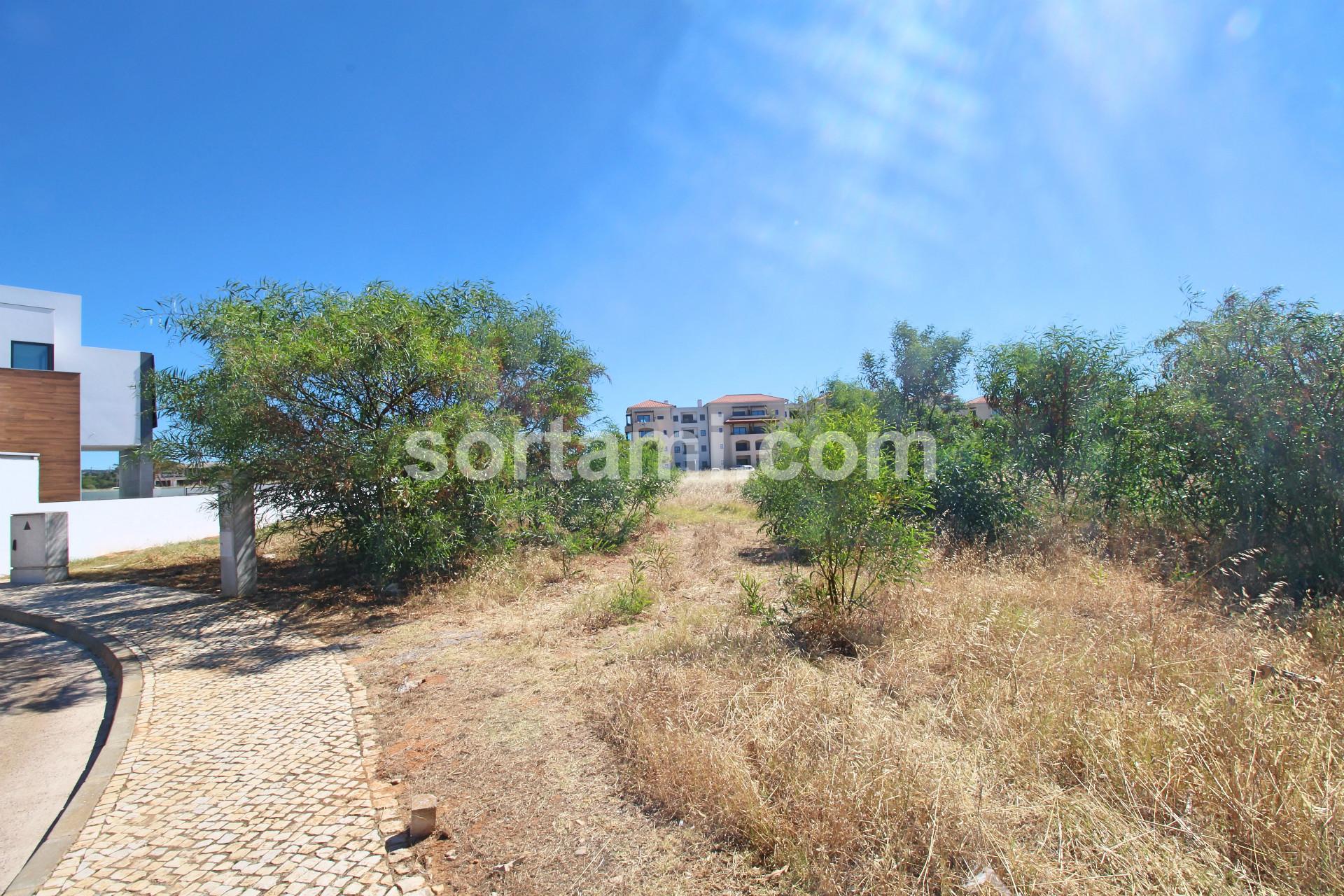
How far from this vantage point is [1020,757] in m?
3.01

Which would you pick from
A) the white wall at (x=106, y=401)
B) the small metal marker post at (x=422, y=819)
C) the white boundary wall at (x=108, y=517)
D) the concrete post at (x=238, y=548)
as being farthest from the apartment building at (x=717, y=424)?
the small metal marker post at (x=422, y=819)

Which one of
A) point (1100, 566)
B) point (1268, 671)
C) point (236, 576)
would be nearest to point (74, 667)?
point (236, 576)

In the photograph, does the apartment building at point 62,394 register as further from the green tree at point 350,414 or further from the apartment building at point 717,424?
the apartment building at point 717,424

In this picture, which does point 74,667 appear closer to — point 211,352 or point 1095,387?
point 211,352

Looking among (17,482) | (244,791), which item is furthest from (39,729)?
(17,482)

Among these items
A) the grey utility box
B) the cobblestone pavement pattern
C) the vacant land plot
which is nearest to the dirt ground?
the vacant land plot

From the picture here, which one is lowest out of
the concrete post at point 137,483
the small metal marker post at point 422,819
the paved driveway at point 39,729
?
the paved driveway at point 39,729

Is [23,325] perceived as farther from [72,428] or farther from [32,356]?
[72,428]

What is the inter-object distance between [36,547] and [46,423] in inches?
425

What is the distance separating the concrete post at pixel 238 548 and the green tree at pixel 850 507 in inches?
296

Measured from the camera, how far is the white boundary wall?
11.4m

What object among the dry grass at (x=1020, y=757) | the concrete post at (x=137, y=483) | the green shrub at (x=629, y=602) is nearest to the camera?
the dry grass at (x=1020, y=757)

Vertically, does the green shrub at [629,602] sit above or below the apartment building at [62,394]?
below

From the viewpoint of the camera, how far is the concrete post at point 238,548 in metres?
8.33
